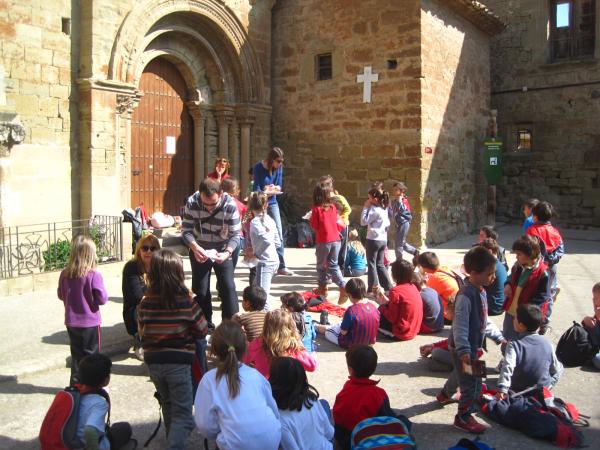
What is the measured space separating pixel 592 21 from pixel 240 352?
14768mm

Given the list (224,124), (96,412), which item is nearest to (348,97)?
(224,124)

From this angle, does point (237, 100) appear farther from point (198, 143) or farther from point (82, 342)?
point (82, 342)

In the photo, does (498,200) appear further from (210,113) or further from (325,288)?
(325,288)

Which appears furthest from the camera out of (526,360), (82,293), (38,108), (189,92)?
(189,92)

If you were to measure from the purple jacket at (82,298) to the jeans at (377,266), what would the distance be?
12.6 feet

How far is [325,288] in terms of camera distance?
7227 mm

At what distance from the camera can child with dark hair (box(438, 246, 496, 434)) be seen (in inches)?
154

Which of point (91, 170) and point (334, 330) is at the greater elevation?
point (91, 170)

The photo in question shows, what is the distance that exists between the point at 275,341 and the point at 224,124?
8682 millimetres

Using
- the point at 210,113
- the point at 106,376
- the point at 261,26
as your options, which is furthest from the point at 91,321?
the point at 261,26

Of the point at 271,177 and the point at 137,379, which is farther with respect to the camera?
the point at 271,177

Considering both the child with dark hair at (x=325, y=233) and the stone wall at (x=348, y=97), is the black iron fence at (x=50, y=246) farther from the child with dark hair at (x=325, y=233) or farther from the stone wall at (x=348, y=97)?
the stone wall at (x=348, y=97)

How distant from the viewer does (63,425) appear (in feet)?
10.8

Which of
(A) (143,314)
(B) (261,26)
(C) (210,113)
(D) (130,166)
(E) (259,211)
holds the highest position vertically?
(B) (261,26)
